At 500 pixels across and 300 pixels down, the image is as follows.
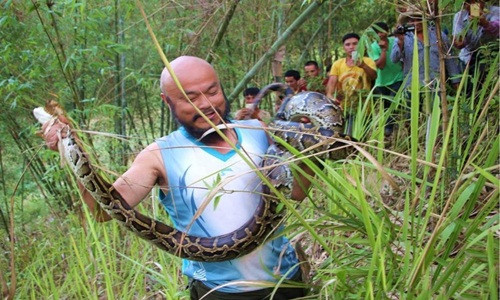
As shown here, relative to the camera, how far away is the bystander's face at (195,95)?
7.95ft

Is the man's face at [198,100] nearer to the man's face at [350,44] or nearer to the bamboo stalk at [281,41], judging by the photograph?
the bamboo stalk at [281,41]

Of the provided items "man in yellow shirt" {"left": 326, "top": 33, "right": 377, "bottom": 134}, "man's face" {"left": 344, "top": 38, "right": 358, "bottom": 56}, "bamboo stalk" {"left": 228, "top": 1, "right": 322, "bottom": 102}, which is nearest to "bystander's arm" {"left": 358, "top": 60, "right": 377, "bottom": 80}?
"man in yellow shirt" {"left": 326, "top": 33, "right": 377, "bottom": 134}

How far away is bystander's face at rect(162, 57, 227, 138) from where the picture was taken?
242cm

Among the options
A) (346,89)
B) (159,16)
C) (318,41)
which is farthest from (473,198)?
(318,41)

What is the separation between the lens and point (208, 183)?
2.41 m

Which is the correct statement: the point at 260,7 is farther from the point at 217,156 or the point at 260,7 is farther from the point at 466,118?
the point at 217,156

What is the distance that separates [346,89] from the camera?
19.1 ft

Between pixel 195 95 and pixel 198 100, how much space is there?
28 millimetres

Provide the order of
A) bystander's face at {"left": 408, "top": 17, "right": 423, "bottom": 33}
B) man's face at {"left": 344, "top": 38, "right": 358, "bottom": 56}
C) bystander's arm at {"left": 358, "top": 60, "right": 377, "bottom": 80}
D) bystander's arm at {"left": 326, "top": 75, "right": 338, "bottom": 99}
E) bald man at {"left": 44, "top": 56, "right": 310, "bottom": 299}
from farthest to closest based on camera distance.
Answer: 1. man's face at {"left": 344, "top": 38, "right": 358, "bottom": 56}
2. bystander's arm at {"left": 358, "top": 60, "right": 377, "bottom": 80}
3. bystander's arm at {"left": 326, "top": 75, "right": 338, "bottom": 99}
4. bald man at {"left": 44, "top": 56, "right": 310, "bottom": 299}
5. bystander's face at {"left": 408, "top": 17, "right": 423, "bottom": 33}

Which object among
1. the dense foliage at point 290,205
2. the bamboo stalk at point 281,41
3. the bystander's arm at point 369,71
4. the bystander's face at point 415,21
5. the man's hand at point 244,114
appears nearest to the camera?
the dense foliage at point 290,205

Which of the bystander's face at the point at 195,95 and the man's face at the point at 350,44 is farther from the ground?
the bystander's face at the point at 195,95

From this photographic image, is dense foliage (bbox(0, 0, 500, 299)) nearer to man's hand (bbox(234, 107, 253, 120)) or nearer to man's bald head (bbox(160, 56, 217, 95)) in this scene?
man's bald head (bbox(160, 56, 217, 95))

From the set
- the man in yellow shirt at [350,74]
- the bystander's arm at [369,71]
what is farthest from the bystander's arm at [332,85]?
the bystander's arm at [369,71]

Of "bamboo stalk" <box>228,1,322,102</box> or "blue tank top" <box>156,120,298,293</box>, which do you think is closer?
"blue tank top" <box>156,120,298,293</box>
